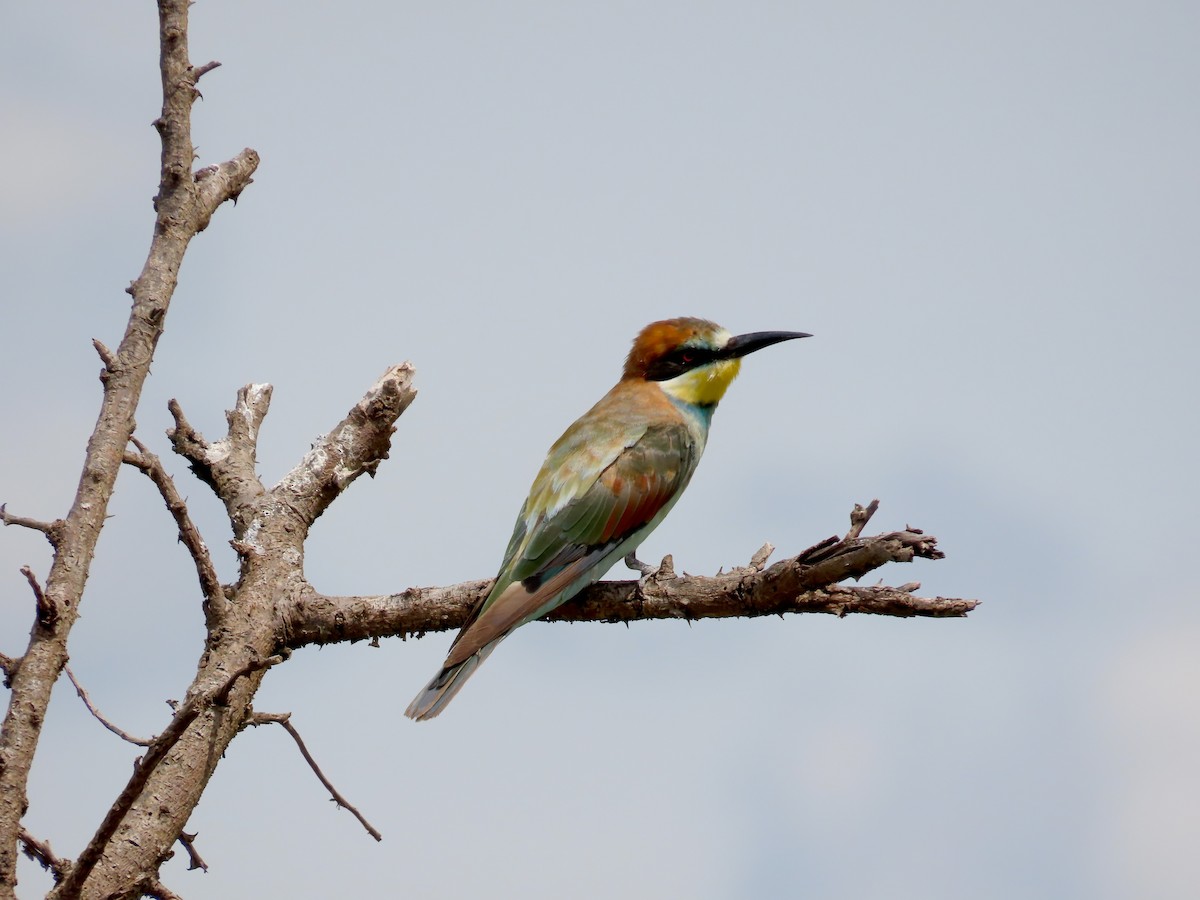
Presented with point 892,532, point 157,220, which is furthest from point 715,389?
point 157,220

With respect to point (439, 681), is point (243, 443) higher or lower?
higher

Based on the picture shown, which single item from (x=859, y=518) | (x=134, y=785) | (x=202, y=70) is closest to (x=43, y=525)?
(x=134, y=785)

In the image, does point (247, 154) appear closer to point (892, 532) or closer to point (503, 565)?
point (503, 565)

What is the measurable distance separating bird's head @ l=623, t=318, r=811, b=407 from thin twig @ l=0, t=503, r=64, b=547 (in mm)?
2754

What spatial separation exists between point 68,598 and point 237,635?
99 centimetres

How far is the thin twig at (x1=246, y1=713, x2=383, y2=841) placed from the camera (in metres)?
3.38

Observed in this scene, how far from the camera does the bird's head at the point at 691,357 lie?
500 centimetres

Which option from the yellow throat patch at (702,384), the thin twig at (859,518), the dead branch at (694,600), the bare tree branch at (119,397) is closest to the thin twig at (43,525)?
the bare tree branch at (119,397)

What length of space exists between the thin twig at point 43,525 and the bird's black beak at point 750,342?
300cm

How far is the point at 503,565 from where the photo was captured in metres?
4.15

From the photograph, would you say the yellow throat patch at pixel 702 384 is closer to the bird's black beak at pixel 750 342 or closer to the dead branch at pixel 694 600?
the bird's black beak at pixel 750 342

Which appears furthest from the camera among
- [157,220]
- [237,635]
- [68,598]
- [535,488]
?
[535,488]

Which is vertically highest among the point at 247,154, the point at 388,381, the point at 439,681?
the point at 247,154

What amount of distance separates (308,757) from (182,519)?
75cm
